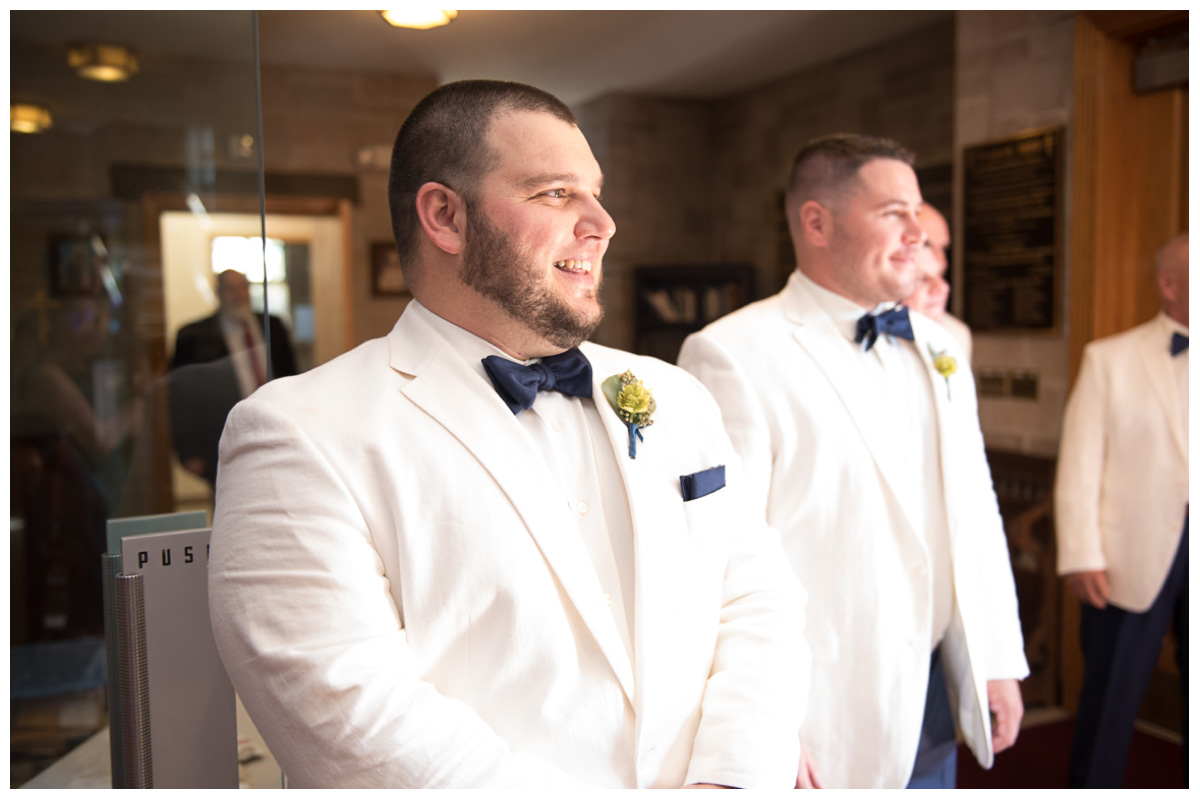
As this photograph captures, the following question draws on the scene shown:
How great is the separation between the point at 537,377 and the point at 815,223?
1060 mm

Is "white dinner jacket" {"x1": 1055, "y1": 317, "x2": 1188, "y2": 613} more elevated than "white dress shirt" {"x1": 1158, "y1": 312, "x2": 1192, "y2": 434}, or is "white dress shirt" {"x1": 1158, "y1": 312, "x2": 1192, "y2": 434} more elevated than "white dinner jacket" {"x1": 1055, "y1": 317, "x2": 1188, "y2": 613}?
"white dress shirt" {"x1": 1158, "y1": 312, "x2": 1192, "y2": 434}

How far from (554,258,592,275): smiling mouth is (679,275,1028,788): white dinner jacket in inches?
25.9

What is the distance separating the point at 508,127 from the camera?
3.90 feet

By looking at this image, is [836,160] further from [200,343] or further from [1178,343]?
[200,343]

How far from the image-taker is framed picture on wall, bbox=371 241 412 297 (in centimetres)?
584

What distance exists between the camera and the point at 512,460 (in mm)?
1144

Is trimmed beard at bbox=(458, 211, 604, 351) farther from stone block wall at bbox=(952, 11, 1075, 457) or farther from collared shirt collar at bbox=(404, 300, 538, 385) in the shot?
stone block wall at bbox=(952, 11, 1075, 457)

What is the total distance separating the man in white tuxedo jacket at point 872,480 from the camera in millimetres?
1804

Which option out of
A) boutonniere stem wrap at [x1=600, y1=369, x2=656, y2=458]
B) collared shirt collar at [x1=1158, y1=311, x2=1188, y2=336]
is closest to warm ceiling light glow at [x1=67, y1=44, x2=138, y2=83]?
boutonniere stem wrap at [x1=600, y1=369, x2=656, y2=458]

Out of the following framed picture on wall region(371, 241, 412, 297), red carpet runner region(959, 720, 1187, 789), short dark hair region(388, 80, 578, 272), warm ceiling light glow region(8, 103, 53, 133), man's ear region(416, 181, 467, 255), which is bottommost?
red carpet runner region(959, 720, 1187, 789)

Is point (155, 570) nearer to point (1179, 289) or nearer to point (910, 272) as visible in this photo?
point (910, 272)

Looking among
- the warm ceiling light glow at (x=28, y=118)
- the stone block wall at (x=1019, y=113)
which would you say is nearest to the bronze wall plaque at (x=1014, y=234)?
the stone block wall at (x=1019, y=113)

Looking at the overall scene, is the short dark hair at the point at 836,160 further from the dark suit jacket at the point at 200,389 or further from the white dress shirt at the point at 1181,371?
the dark suit jacket at the point at 200,389

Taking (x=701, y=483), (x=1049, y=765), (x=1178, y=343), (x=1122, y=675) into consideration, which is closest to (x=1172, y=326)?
(x=1178, y=343)
